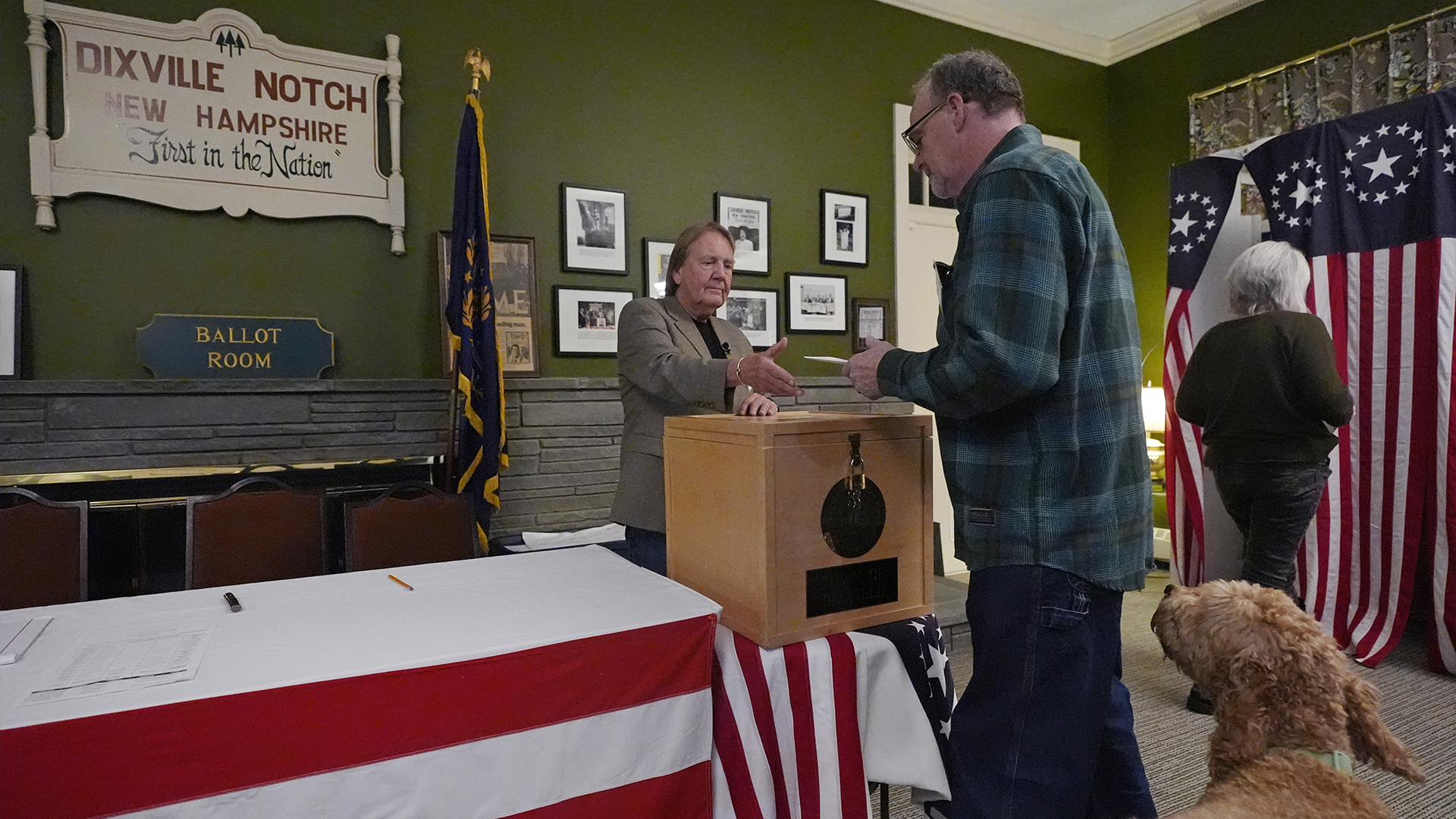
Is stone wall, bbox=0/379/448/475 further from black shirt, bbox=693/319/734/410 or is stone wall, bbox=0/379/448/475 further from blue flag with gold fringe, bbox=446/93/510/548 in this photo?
black shirt, bbox=693/319/734/410

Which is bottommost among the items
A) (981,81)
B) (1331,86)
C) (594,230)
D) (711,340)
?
(711,340)

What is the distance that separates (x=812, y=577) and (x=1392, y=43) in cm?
442

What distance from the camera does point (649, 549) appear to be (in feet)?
Answer: 6.10

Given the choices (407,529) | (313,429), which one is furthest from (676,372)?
(313,429)

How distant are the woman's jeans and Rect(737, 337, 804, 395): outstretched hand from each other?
6.46ft

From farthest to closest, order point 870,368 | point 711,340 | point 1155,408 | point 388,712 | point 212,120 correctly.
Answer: point 1155,408, point 212,120, point 711,340, point 870,368, point 388,712

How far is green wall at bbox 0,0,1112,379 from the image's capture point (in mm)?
2797

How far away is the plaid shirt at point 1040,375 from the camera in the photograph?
106 centimetres

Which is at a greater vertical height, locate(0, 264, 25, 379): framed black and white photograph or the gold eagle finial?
the gold eagle finial

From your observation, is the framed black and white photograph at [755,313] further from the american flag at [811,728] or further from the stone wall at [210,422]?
the american flag at [811,728]

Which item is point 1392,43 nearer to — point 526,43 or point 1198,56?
point 1198,56

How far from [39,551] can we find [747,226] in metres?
3.05

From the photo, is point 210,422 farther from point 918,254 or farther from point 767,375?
point 918,254

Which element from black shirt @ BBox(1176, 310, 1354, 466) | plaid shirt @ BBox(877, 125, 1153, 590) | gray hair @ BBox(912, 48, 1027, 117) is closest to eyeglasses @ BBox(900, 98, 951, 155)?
gray hair @ BBox(912, 48, 1027, 117)
